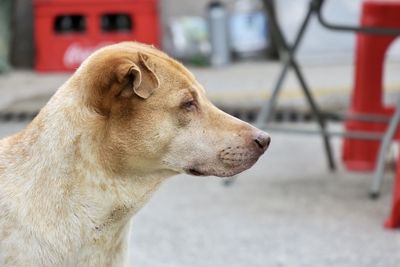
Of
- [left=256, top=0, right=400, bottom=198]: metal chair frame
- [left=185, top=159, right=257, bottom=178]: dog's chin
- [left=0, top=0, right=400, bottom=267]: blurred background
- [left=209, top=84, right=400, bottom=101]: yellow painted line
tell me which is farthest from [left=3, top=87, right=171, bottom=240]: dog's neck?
[left=209, top=84, right=400, bottom=101]: yellow painted line

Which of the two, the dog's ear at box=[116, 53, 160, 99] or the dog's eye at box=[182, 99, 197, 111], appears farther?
the dog's eye at box=[182, 99, 197, 111]

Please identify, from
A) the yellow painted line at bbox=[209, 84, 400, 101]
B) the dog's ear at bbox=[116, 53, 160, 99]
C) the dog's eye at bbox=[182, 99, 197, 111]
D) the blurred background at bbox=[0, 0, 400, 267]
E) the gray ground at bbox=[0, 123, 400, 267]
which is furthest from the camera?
the yellow painted line at bbox=[209, 84, 400, 101]

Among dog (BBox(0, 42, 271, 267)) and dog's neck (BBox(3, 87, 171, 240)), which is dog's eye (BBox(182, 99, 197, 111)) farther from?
dog's neck (BBox(3, 87, 171, 240))

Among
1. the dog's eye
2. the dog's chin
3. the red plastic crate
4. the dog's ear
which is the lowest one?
the red plastic crate

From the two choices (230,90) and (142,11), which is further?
(142,11)

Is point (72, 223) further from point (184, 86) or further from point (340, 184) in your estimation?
point (340, 184)

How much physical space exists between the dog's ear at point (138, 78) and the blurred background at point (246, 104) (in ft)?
6.55

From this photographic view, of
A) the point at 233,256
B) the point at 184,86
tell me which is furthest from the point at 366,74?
the point at 184,86

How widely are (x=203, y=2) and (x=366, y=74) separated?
3.70m

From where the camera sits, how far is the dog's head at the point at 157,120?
9.47 feet

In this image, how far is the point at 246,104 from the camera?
776cm

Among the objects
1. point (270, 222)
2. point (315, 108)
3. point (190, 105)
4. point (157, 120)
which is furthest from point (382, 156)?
point (157, 120)

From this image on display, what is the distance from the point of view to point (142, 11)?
29.8 feet

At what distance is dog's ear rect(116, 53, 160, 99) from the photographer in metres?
2.85
